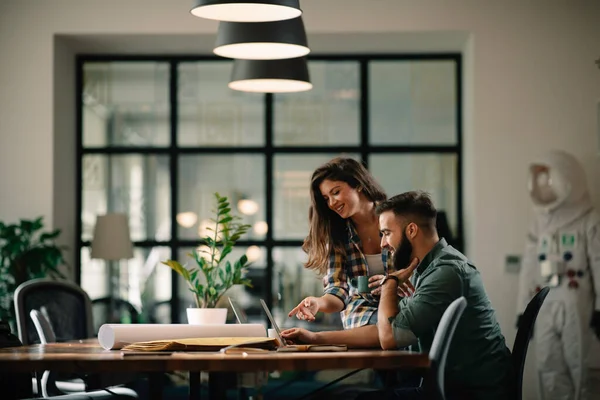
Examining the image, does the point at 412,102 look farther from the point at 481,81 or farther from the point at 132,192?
the point at 132,192

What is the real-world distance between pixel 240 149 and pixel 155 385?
4.96m

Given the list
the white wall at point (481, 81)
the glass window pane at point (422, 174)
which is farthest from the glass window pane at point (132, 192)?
the glass window pane at point (422, 174)

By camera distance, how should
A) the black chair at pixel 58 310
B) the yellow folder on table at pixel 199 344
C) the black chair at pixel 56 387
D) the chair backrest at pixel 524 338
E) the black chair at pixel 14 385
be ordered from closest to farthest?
1. the yellow folder on table at pixel 199 344
2. the chair backrest at pixel 524 338
3. the black chair at pixel 14 385
4. the black chair at pixel 56 387
5. the black chair at pixel 58 310

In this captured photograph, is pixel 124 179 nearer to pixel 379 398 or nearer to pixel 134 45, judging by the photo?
pixel 134 45

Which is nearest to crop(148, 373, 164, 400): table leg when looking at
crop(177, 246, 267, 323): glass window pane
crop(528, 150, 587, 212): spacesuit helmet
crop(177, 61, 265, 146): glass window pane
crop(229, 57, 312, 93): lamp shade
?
crop(229, 57, 312, 93): lamp shade

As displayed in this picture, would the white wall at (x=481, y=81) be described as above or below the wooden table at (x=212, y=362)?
above

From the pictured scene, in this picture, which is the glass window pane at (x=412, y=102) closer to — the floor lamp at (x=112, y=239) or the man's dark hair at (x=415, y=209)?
the floor lamp at (x=112, y=239)

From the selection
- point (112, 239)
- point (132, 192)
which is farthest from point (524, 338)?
point (132, 192)

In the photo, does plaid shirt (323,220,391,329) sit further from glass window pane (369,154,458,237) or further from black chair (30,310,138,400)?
glass window pane (369,154,458,237)

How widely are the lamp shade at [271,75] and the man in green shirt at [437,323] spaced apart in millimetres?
1958

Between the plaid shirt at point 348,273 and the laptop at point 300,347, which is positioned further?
the plaid shirt at point 348,273

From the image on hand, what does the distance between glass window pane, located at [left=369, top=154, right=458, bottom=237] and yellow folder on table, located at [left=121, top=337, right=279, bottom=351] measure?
15.6 ft

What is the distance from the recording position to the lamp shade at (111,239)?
23.1 ft

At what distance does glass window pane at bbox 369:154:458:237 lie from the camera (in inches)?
299
